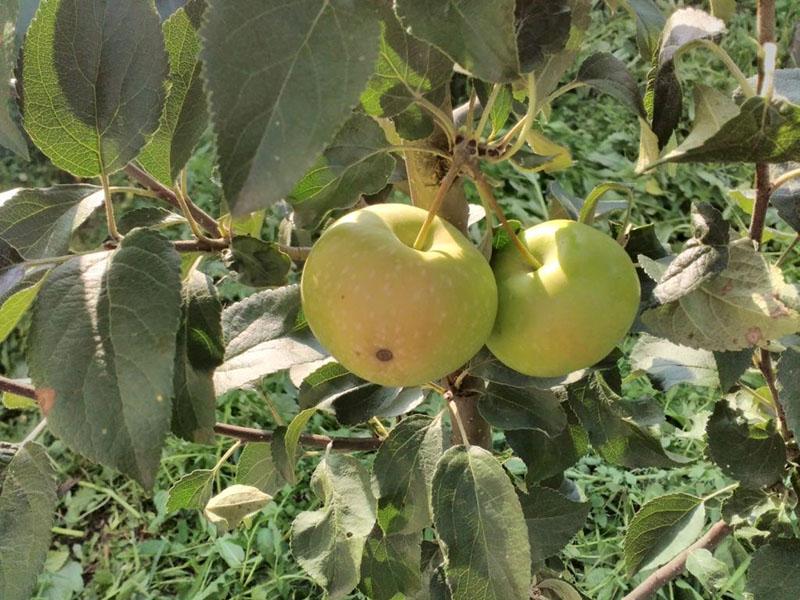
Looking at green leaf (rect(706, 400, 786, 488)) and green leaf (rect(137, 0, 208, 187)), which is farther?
green leaf (rect(706, 400, 786, 488))

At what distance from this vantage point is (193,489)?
89 centimetres

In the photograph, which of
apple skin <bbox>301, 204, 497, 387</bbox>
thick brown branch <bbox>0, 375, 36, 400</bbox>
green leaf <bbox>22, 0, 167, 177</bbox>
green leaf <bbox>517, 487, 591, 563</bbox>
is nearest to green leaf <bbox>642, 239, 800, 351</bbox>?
apple skin <bbox>301, 204, 497, 387</bbox>

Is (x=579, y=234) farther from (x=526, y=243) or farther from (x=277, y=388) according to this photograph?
(x=277, y=388)

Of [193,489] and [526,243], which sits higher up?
[526,243]

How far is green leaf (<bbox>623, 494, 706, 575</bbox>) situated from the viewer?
896 mm

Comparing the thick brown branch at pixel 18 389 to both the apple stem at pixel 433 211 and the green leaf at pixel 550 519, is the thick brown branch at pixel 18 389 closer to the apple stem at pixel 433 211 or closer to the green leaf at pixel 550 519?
the apple stem at pixel 433 211

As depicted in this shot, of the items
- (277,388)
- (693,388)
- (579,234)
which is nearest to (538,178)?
(693,388)

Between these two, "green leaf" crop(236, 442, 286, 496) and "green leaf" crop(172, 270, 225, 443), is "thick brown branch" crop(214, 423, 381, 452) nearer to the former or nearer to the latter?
"green leaf" crop(236, 442, 286, 496)

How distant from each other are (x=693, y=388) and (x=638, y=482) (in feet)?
0.81

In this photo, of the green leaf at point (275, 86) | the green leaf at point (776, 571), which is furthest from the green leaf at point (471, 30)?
the green leaf at point (776, 571)

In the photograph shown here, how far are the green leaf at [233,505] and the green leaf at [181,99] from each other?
1.08 feet

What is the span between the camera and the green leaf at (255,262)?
0.58 m

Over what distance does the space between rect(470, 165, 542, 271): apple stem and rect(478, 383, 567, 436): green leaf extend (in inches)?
6.1

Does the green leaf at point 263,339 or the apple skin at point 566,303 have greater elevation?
the apple skin at point 566,303
